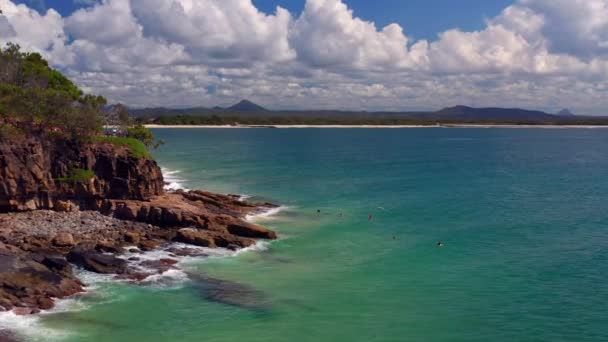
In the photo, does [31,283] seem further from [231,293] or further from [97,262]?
[231,293]

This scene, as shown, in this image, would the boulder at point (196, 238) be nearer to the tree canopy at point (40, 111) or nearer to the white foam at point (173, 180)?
the tree canopy at point (40, 111)

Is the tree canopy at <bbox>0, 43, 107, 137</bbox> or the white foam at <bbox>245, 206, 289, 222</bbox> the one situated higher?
the tree canopy at <bbox>0, 43, 107, 137</bbox>

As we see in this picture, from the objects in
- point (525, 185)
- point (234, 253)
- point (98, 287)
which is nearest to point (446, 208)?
point (525, 185)

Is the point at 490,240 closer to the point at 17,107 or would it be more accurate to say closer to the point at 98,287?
the point at 98,287

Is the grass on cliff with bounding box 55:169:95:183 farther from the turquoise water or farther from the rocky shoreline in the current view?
the turquoise water

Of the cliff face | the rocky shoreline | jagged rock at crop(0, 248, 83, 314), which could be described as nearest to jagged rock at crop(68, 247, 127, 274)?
the rocky shoreline

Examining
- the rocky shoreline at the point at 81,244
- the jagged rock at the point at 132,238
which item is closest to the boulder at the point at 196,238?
the rocky shoreline at the point at 81,244

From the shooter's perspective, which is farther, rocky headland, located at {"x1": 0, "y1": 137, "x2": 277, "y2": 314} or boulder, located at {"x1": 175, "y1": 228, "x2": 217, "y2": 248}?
boulder, located at {"x1": 175, "y1": 228, "x2": 217, "y2": 248}
